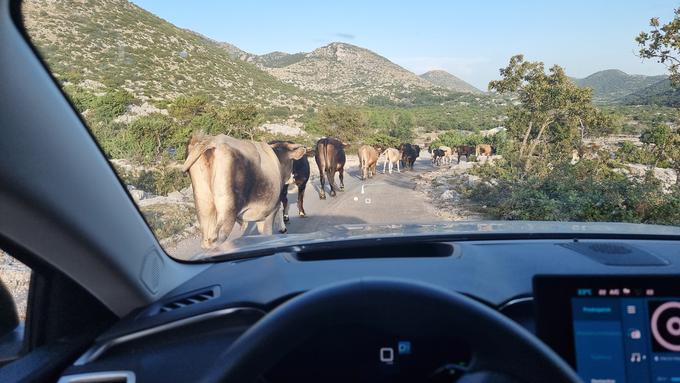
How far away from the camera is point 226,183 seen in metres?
6.88

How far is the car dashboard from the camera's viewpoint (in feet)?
5.89

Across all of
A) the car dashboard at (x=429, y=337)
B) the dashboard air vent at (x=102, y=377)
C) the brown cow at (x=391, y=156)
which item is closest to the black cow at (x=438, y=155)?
the brown cow at (x=391, y=156)

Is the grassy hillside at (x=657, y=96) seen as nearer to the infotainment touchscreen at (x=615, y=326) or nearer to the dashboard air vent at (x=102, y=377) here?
the infotainment touchscreen at (x=615, y=326)

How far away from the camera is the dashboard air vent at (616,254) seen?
249 cm

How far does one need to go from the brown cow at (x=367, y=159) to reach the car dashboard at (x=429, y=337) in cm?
1543

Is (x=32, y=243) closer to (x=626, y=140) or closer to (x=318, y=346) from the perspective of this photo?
(x=318, y=346)

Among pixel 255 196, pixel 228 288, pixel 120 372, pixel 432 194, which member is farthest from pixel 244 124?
pixel 120 372

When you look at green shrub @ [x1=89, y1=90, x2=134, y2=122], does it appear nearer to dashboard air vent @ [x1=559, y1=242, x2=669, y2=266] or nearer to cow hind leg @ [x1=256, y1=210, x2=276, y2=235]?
dashboard air vent @ [x1=559, y1=242, x2=669, y2=266]

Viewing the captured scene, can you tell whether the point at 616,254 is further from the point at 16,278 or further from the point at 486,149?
the point at 486,149

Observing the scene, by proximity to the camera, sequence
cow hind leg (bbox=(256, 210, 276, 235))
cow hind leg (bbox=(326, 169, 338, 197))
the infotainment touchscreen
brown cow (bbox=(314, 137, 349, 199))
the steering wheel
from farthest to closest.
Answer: brown cow (bbox=(314, 137, 349, 199)), cow hind leg (bbox=(326, 169, 338, 197)), cow hind leg (bbox=(256, 210, 276, 235)), the infotainment touchscreen, the steering wheel

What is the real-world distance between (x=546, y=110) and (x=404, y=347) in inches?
222

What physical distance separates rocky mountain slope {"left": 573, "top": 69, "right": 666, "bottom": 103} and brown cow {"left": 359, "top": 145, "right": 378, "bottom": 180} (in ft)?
41.1

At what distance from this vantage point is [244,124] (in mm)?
7637

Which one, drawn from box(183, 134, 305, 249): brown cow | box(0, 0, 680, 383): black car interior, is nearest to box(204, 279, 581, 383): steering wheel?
box(0, 0, 680, 383): black car interior
